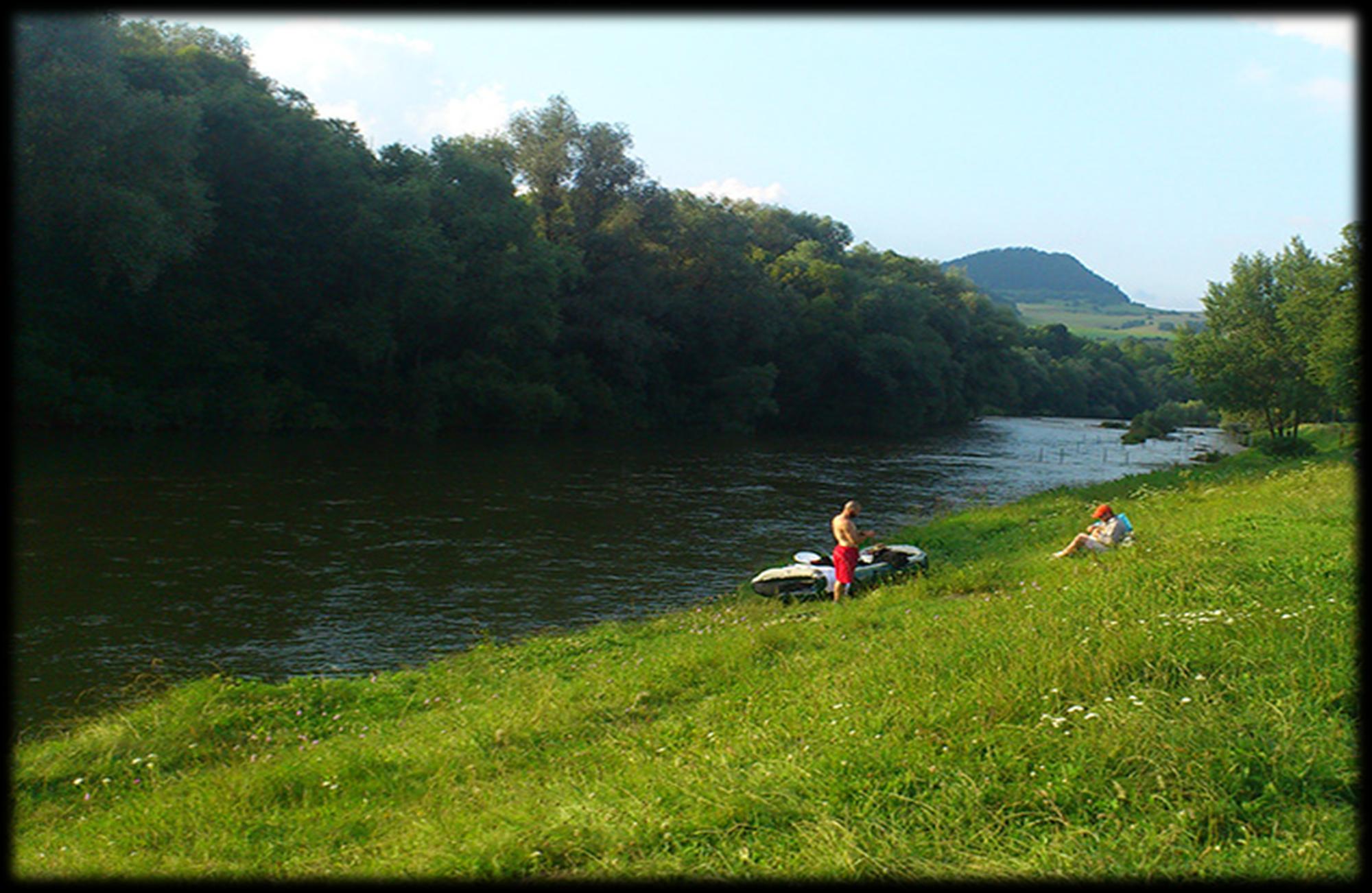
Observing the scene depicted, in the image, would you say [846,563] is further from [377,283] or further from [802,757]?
[377,283]

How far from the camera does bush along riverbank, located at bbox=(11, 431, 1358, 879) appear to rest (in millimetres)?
4852

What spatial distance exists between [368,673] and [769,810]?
7.90m

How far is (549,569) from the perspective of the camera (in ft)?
59.8

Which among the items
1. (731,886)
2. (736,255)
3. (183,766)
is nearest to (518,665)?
(183,766)

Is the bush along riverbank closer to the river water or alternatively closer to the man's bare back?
the river water

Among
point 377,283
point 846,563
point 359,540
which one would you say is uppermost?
point 377,283

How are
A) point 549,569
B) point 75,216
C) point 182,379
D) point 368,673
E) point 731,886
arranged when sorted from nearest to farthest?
point 731,886 < point 368,673 < point 549,569 < point 75,216 < point 182,379

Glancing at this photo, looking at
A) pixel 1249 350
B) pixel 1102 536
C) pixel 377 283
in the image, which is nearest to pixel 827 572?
pixel 1102 536

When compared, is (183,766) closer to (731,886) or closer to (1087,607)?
(731,886)

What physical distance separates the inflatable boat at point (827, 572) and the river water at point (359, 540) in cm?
163

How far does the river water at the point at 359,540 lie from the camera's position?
1280 cm

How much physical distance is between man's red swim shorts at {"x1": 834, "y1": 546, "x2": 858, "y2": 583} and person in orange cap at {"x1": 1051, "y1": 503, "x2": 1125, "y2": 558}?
313 centimetres

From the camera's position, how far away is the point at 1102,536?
14914 millimetres

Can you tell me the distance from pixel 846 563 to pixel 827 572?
759 mm
